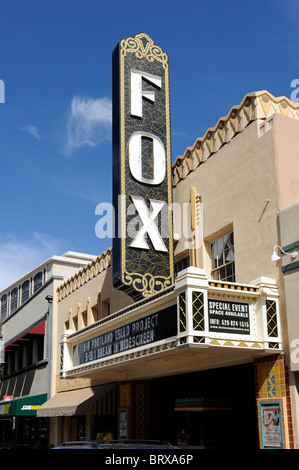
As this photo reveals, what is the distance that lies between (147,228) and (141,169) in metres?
1.77

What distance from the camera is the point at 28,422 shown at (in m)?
31.4

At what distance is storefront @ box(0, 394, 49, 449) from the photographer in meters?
27.1

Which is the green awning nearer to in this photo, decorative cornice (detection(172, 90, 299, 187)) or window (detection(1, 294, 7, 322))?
decorative cornice (detection(172, 90, 299, 187))

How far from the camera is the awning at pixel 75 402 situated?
20.3 metres

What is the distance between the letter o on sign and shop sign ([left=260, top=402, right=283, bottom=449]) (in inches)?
271

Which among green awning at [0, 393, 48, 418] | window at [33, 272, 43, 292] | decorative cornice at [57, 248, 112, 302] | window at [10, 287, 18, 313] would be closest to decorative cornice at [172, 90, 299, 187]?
decorative cornice at [57, 248, 112, 302]

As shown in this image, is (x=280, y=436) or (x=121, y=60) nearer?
(x=280, y=436)

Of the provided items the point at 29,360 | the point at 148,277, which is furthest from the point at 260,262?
the point at 29,360

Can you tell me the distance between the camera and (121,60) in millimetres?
16438

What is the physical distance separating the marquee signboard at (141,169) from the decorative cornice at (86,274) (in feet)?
22.1
